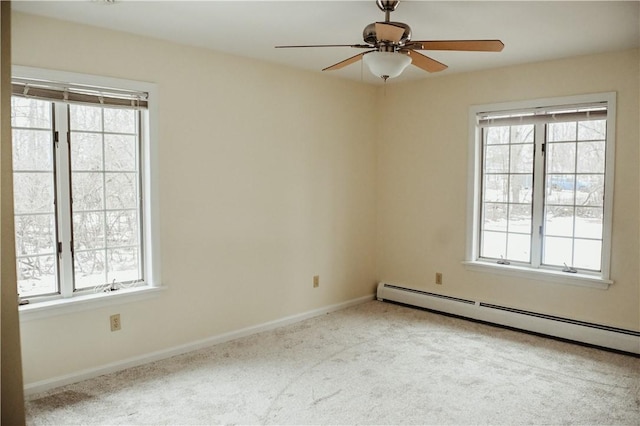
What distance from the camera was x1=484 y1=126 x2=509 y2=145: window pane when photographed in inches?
180

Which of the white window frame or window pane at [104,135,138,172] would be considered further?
window pane at [104,135,138,172]

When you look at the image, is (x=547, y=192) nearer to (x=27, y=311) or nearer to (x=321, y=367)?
(x=321, y=367)

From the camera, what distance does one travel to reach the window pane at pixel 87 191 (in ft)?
10.9

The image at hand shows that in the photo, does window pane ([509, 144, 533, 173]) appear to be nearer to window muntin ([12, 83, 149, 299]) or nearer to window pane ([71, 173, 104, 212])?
window muntin ([12, 83, 149, 299])

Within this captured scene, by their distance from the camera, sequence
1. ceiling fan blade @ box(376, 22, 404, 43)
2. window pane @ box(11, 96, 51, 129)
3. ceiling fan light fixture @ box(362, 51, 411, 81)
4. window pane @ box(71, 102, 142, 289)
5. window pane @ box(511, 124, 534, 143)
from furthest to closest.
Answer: window pane @ box(511, 124, 534, 143), window pane @ box(71, 102, 142, 289), window pane @ box(11, 96, 51, 129), ceiling fan light fixture @ box(362, 51, 411, 81), ceiling fan blade @ box(376, 22, 404, 43)

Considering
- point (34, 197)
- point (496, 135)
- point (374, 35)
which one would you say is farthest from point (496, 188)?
point (34, 197)

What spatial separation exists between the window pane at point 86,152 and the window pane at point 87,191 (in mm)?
56

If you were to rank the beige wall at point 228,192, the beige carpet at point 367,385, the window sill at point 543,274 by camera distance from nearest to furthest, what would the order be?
the beige carpet at point 367,385
the beige wall at point 228,192
the window sill at point 543,274

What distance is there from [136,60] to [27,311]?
1.85 metres


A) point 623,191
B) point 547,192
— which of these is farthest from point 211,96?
point 623,191

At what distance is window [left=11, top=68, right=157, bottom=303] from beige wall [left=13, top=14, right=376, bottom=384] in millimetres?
160

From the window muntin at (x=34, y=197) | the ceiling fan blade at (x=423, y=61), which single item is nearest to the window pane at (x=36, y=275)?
the window muntin at (x=34, y=197)

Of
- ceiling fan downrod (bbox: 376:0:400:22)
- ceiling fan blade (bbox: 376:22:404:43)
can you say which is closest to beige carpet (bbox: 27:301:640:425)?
ceiling fan blade (bbox: 376:22:404:43)

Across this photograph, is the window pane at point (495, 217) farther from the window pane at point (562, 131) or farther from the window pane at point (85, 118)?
the window pane at point (85, 118)
